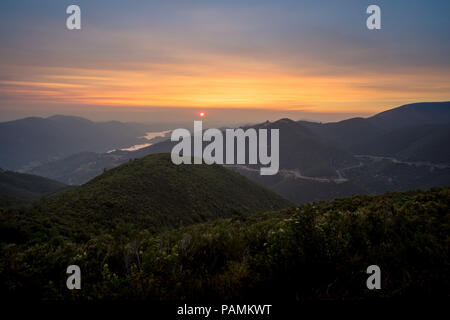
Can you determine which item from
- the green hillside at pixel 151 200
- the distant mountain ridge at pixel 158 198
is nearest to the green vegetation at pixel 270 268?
the green hillside at pixel 151 200

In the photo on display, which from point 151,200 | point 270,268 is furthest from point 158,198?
point 270,268

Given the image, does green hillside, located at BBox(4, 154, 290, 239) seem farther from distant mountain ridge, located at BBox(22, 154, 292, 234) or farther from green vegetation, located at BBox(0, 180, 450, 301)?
green vegetation, located at BBox(0, 180, 450, 301)

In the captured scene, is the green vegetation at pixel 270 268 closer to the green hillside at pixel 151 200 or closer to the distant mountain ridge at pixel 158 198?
the green hillside at pixel 151 200

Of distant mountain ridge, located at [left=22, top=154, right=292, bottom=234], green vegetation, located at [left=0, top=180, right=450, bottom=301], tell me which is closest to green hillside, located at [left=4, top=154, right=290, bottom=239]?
distant mountain ridge, located at [left=22, top=154, right=292, bottom=234]

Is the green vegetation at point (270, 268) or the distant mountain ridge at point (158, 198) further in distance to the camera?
the distant mountain ridge at point (158, 198)

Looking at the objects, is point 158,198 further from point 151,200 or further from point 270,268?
point 270,268

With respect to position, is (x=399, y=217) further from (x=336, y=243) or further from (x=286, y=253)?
(x=286, y=253)

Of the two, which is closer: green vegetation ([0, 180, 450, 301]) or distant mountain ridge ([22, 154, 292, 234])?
green vegetation ([0, 180, 450, 301])

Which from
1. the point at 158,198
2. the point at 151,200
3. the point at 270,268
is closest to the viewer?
the point at 270,268

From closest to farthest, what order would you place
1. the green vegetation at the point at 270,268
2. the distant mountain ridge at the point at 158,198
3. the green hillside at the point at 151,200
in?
the green vegetation at the point at 270,268
the green hillside at the point at 151,200
the distant mountain ridge at the point at 158,198

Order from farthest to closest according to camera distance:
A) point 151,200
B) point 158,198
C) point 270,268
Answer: point 158,198
point 151,200
point 270,268

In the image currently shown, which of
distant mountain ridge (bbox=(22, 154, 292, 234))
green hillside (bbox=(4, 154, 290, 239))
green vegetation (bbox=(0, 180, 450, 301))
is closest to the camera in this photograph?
green vegetation (bbox=(0, 180, 450, 301))

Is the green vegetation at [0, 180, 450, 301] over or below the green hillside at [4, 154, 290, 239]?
over
